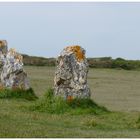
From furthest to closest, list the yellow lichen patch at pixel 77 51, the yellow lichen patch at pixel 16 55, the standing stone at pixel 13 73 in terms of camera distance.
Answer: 1. the yellow lichen patch at pixel 16 55
2. the standing stone at pixel 13 73
3. the yellow lichen patch at pixel 77 51

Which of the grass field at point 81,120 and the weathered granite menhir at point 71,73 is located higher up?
the weathered granite menhir at point 71,73

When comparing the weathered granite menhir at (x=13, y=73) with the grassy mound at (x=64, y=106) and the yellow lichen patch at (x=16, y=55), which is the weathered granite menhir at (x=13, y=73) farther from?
the grassy mound at (x=64, y=106)

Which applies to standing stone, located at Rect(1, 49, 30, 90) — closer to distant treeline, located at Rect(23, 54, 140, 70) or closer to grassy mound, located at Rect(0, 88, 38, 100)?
grassy mound, located at Rect(0, 88, 38, 100)

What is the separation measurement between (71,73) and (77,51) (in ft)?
2.78

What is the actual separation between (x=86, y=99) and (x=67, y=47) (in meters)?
2.26

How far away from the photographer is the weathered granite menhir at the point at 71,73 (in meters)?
24.9

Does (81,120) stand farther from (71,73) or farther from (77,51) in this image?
(77,51)

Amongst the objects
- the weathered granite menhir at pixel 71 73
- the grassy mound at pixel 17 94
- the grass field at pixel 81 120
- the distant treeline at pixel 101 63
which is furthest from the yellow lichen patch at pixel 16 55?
the distant treeline at pixel 101 63

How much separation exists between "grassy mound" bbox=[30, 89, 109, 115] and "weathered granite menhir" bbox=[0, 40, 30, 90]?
4197mm

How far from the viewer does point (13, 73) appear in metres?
29.2

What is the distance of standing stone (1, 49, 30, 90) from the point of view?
94.3 feet

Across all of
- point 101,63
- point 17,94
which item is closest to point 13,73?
point 17,94

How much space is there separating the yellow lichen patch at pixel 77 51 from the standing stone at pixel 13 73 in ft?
12.4

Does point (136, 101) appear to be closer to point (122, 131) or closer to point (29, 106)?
point (29, 106)
